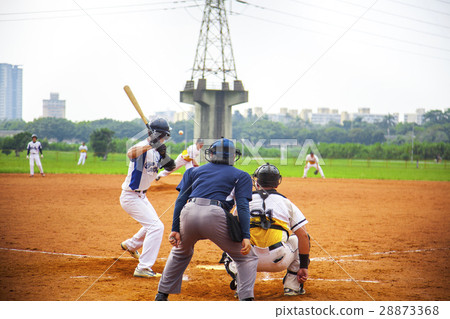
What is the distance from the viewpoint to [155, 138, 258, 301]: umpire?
408cm

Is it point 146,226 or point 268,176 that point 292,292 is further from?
point 146,226

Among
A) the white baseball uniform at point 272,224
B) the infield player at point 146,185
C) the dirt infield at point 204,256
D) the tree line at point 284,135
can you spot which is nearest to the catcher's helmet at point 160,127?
the infield player at point 146,185

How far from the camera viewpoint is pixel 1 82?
50.1 ft

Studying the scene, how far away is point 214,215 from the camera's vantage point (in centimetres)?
405

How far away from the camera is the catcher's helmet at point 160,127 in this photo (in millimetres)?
5773

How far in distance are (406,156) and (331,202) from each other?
29644mm

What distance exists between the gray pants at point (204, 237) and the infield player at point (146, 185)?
142 cm

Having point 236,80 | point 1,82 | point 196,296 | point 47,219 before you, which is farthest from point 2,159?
point 196,296

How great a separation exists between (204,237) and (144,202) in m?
2.07

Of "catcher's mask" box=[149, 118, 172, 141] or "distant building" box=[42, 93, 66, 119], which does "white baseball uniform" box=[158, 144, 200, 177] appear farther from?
"distant building" box=[42, 93, 66, 119]

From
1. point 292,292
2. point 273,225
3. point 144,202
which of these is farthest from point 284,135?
point 273,225

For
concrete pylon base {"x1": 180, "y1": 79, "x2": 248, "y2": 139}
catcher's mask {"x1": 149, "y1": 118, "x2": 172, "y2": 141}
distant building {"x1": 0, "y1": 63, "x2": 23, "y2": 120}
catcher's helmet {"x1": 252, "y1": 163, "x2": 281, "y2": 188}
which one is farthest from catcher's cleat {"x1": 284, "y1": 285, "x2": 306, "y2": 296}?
distant building {"x1": 0, "y1": 63, "x2": 23, "y2": 120}

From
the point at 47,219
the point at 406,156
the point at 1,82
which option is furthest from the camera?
the point at 406,156
